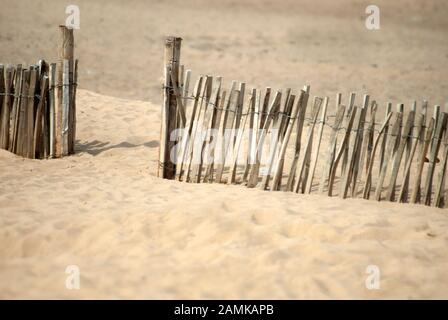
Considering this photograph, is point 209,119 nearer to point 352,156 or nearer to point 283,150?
point 283,150

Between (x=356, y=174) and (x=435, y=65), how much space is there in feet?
31.2

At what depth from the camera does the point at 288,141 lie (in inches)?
223

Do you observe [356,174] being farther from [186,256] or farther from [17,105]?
[17,105]

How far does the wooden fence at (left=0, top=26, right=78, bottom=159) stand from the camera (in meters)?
6.30

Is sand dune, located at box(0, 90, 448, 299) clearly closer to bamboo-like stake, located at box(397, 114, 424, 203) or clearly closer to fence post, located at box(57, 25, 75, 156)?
bamboo-like stake, located at box(397, 114, 424, 203)

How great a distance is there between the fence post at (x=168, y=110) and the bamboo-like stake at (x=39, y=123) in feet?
4.93

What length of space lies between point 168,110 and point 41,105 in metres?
1.57

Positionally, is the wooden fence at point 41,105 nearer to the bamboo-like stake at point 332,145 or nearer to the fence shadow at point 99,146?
the fence shadow at point 99,146

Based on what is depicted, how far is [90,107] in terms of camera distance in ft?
27.9

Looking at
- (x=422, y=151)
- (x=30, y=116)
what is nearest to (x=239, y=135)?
(x=422, y=151)

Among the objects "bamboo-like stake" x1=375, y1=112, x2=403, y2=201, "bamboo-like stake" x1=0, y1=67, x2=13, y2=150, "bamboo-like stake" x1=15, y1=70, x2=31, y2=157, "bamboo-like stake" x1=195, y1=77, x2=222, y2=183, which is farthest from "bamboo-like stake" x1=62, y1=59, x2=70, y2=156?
"bamboo-like stake" x1=375, y1=112, x2=403, y2=201

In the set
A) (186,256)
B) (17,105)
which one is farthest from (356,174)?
(17,105)

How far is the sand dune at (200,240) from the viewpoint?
3529mm

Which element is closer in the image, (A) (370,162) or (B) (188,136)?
(A) (370,162)
